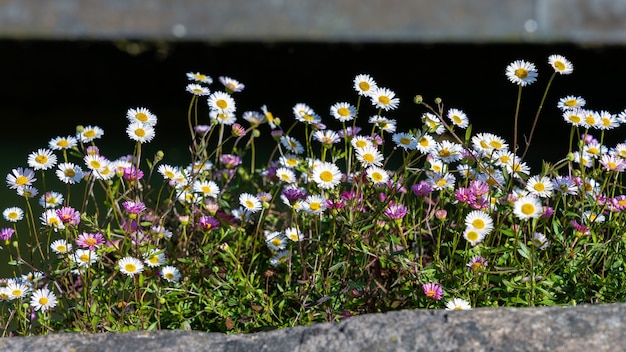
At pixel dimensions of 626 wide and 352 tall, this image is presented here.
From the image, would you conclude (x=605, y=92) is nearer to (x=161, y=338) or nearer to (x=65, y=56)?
(x=65, y=56)

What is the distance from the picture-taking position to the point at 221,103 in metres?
2.32

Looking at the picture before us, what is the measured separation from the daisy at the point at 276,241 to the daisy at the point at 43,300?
46 cm

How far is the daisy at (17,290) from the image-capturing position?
2064 millimetres

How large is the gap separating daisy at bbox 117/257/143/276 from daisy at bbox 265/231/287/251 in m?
0.28

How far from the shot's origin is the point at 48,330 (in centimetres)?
210

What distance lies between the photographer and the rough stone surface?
155 centimetres

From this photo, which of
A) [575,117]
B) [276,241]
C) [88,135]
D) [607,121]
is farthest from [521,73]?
[88,135]

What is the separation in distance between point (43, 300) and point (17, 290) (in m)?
0.07

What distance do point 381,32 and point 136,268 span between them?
2625 millimetres

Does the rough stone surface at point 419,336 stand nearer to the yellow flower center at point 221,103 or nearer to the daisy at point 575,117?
the daisy at point 575,117

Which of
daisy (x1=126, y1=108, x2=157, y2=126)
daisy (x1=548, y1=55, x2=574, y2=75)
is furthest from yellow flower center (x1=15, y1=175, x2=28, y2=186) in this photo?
daisy (x1=548, y1=55, x2=574, y2=75)

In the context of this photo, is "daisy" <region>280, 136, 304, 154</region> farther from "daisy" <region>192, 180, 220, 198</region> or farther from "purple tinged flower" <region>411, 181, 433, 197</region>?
"purple tinged flower" <region>411, 181, 433, 197</region>

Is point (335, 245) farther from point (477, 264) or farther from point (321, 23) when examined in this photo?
point (321, 23)

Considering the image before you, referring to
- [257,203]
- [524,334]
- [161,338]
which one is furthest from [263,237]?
[524,334]
